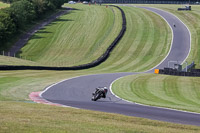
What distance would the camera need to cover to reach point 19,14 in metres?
91.2

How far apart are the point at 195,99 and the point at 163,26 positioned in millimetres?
57839

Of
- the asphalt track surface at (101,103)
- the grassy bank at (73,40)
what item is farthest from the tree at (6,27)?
the asphalt track surface at (101,103)

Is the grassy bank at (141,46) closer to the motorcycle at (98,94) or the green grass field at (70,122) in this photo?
the motorcycle at (98,94)

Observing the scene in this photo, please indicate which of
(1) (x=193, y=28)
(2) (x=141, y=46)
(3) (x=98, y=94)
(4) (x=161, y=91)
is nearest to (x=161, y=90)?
(4) (x=161, y=91)

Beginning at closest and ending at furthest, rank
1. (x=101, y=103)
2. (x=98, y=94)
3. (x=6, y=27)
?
(x=101, y=103) → (x=98, y=94) → (x=6, y=27)

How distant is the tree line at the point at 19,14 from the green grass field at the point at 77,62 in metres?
4.69

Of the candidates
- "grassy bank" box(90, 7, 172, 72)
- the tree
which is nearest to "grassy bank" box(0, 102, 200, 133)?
"grassy bank" box(90, 7, 172, 72)

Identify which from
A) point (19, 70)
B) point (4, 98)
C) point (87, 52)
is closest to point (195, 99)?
point (4, 98)

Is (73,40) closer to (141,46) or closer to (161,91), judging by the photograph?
(141,46)

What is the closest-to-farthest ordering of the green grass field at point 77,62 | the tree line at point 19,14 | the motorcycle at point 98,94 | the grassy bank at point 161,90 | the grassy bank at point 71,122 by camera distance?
the grassy bank at point 71,122
the green grass field at point 77,62
the motorcycle at point 98,94
the grassy bank at point 161,90
the tree line at point 19,14

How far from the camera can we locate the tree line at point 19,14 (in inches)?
3174

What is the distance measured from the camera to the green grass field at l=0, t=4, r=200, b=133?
15.2 meters

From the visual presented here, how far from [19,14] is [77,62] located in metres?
31.8

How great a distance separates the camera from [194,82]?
39375 millimetres
